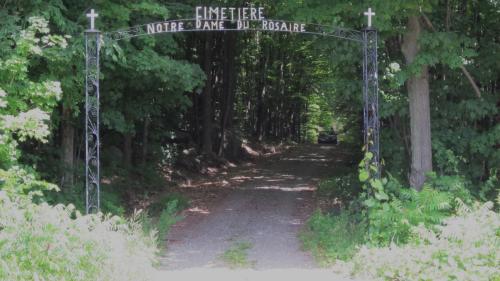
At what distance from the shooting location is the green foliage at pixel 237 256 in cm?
899

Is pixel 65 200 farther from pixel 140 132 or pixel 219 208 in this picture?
pixel 140 132

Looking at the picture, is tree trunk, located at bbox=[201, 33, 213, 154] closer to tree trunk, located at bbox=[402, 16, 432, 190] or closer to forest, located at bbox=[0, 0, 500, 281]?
forest, located at bbox=[0, 0, 500, 281]

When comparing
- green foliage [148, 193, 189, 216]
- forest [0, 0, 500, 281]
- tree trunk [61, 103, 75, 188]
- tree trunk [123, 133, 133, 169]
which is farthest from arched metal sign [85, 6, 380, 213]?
tree trunk [123, 133, 133, 169]

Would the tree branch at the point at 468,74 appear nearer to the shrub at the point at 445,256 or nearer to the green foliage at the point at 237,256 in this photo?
the shrub at the point at 445,256

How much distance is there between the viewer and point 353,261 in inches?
338

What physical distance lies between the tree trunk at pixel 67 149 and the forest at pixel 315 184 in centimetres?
4

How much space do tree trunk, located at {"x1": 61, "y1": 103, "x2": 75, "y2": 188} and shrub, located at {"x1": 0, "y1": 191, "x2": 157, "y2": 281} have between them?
569cm

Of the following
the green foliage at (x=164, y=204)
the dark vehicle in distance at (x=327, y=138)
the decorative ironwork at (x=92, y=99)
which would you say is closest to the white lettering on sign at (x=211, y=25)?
the decorative ironwork at (x=92, y=99)

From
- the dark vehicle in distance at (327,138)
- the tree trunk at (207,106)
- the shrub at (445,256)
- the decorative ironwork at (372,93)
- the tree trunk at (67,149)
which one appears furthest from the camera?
the dark vehicle in distance at (327,138)

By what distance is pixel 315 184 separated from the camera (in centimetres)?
2041

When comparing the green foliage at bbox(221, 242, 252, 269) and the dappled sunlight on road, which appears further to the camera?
the green foliage at bbox(221, 242, 252, 269)

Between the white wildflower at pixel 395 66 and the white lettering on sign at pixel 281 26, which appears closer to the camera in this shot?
the white lettering on sign at pixel 281 26

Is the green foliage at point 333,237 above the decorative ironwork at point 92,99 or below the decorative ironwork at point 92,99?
below

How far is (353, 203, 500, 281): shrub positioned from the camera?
7.29 meters
